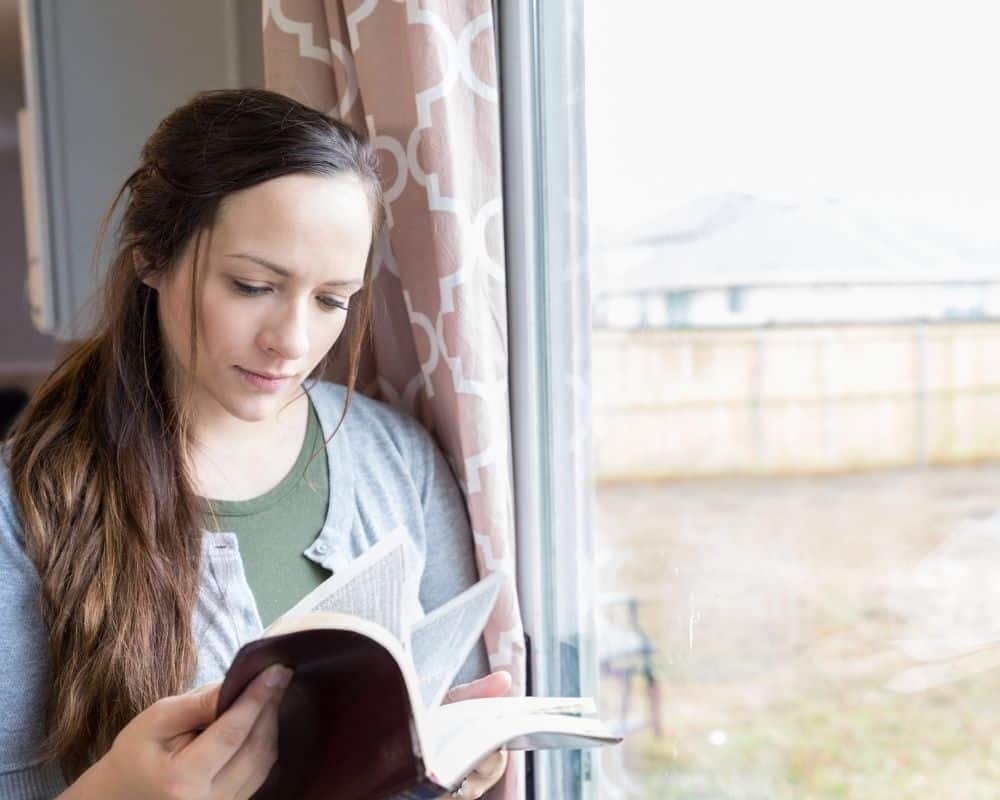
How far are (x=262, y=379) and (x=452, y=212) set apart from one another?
286 mm

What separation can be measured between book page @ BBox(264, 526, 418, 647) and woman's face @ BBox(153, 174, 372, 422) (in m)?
0.27

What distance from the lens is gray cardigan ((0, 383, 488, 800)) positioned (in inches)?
37.5

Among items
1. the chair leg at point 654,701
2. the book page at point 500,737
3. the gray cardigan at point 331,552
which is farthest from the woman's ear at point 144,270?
the chair leg at point 654,701

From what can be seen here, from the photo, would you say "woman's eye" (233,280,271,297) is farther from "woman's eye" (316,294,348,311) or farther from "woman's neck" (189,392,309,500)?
"woman's neck" (189,392,309,500)

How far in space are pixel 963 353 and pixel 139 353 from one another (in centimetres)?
79

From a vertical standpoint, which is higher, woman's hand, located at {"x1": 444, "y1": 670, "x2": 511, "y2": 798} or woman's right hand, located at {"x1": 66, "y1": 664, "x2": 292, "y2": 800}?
woman's right hand, located at {"x1": 66, "y1": 664, "x2": 292, "y2": 800}

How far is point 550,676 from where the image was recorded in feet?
4.24

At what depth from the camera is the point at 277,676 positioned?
0.71m

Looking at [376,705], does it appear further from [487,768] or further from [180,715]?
[487,768]

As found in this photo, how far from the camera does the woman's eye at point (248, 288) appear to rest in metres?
0.97

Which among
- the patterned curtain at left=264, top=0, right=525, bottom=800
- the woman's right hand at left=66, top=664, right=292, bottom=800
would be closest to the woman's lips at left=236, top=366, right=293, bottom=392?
the patterned curtain at left=264, top=0, right=525, bottom=800

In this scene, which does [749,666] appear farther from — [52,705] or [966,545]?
[52,705]

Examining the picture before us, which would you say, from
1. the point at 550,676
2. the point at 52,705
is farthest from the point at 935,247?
the point at 52,705

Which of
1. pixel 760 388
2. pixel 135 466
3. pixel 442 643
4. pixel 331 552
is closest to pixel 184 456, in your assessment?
pixel 135 466
